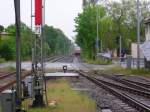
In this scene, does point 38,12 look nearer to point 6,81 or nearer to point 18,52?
point 18,52

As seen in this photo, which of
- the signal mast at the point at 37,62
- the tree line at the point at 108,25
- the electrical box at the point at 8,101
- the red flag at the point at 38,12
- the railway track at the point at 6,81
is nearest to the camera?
the electrical box at the point at 8,101

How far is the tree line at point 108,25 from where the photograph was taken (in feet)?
323

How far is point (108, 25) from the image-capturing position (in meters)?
102

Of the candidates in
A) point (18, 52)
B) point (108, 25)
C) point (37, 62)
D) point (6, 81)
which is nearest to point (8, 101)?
point (18, 52)

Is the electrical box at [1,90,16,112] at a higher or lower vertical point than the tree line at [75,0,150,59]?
lower

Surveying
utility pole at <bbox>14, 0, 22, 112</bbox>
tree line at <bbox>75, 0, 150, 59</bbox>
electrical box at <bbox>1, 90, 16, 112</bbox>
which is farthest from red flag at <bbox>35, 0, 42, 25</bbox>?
tree line at <bbox>75, 0, 150, 59</bbox>

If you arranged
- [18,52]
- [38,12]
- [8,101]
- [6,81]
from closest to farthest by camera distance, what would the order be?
[18,52]
[8,101]
[38,12]
[6,81]

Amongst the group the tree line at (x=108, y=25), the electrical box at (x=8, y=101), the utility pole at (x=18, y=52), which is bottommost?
the electrical box at (x=8, y=101)

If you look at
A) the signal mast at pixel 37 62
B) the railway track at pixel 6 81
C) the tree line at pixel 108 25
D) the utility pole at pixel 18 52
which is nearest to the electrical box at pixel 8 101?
the utility pole at pixel 18 52

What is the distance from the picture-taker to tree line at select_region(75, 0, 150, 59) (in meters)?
98.4

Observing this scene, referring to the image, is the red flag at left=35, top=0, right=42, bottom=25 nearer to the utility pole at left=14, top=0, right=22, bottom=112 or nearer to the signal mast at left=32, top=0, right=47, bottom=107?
the signal mast at left=32, top=0, right=47, bottom=107

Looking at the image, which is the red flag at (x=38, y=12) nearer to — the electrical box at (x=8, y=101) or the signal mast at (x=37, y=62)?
the signal mast at (x=37, y=62)

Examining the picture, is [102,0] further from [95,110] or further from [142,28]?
[95,110]

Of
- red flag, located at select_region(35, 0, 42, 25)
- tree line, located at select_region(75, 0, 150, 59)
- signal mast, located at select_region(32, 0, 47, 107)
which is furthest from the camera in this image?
tree line, located at select_region(75, 0, 150, 59)
